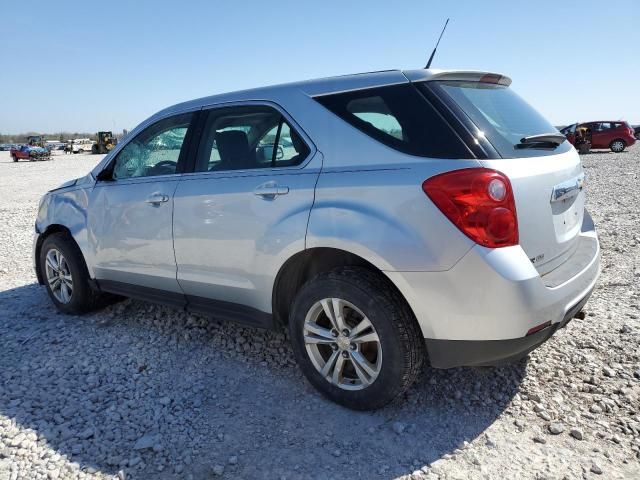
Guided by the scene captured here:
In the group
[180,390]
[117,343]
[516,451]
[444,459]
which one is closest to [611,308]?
[516,451]

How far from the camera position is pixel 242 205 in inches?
120

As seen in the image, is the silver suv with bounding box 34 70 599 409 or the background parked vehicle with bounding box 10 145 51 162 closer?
the silver suv with bounding box 34 70 599 409

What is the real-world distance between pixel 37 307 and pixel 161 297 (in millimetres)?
1869

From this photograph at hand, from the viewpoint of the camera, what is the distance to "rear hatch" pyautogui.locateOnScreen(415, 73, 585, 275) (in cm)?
240

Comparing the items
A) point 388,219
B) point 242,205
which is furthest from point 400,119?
point 242,205

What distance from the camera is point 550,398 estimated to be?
289 cm

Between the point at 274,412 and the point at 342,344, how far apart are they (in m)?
0.57

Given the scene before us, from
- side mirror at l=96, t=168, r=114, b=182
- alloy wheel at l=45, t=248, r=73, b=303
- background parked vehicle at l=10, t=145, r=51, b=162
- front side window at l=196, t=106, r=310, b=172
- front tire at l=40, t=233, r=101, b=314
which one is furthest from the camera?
background parked vehicle at l=10, t=145, r=51, b=162

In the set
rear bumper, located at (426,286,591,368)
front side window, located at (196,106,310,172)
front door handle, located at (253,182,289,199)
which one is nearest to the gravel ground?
rear bumper, located at (426,286,591,368)

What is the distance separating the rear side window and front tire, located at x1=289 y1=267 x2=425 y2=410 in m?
0.71

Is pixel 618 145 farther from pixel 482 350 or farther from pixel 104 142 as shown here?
pixel 104 142

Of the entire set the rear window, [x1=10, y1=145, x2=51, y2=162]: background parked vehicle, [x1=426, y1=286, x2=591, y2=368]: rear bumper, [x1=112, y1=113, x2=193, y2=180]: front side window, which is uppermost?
the rear window

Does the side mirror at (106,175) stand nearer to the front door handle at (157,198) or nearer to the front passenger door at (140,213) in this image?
the front passenger door at (140,213)

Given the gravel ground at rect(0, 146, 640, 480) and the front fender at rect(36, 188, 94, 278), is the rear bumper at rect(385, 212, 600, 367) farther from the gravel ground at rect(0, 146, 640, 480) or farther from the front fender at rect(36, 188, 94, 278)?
the front fender at rect(36, 188, 94, 278)
